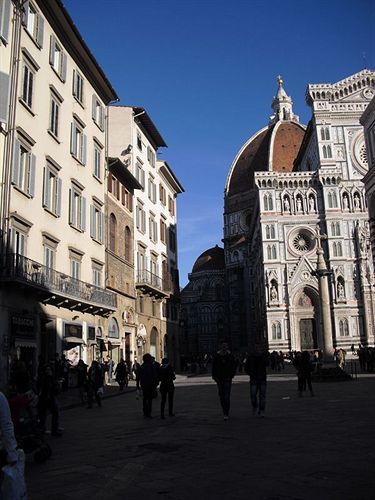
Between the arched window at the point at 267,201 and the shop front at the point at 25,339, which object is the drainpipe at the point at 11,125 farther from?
the arched window at the point at 267,201

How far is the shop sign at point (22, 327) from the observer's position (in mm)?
18750

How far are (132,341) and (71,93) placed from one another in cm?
1547

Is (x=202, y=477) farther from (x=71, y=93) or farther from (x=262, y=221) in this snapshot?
(x=262, y=221)

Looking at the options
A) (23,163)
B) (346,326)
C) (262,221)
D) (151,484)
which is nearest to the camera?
(151,484)

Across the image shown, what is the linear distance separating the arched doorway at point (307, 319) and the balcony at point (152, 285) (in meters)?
21.9

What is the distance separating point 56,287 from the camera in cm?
2148

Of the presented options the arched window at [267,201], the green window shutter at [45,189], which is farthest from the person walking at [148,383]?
the arched window at [267,201]

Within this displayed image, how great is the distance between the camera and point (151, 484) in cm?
619

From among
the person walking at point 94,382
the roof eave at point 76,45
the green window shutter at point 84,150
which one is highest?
the roof eave at point 76,45

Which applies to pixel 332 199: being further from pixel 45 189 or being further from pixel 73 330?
pixel 45 189

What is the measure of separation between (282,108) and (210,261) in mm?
36060

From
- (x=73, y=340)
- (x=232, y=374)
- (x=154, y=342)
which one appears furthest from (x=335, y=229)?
(x=232, y=374)

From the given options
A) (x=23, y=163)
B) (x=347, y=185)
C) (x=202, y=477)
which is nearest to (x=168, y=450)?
(x=202, y=477)

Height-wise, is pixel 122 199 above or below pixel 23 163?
above
